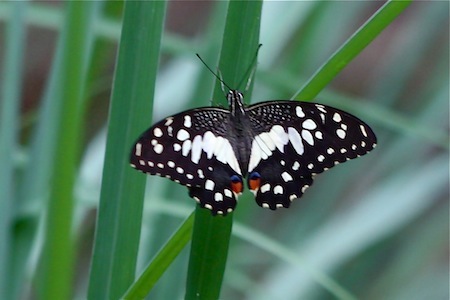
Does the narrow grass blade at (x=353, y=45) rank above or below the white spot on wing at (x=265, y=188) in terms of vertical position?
above

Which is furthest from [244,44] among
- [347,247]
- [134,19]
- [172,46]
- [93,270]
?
[347,247]

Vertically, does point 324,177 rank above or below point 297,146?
below

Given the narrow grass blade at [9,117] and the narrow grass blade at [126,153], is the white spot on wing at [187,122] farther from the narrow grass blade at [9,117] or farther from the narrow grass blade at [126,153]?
the narrow grass blade at [9,117]

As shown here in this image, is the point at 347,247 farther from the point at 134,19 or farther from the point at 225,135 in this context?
the point at 134,19

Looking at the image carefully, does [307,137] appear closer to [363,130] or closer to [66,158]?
[363,130]

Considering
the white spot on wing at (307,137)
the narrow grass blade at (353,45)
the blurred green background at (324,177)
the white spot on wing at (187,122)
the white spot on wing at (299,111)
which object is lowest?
the blurred green background at (324,177)

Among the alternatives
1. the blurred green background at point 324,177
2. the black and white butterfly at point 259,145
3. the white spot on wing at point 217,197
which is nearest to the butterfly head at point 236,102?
the black and white butterfly at point 259,145

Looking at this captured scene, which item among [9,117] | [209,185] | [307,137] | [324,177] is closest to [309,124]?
[307,137]
